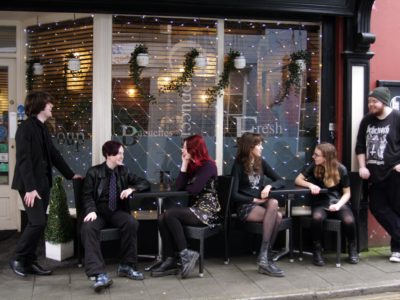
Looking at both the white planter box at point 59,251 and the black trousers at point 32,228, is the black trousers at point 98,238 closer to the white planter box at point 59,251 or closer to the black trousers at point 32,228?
the black trousers at point 32,228

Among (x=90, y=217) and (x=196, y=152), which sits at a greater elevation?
(x=196, y=152)

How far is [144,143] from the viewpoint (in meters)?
5.97

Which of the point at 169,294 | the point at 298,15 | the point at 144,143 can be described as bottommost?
the point at 169,294

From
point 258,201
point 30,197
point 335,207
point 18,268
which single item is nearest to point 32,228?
point 30,197

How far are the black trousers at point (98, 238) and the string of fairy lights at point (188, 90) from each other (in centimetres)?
106

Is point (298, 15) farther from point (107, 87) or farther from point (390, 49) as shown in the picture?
point (107, 87)

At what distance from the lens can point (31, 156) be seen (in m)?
4.90

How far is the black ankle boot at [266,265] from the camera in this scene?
16.6 feet

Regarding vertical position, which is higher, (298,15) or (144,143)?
(298,15)

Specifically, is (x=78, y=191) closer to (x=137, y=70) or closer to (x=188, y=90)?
(x=137, y=70)

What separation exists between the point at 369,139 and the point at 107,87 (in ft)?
9.63

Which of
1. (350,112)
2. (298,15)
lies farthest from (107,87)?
(350,112)

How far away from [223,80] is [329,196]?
1.77 metres

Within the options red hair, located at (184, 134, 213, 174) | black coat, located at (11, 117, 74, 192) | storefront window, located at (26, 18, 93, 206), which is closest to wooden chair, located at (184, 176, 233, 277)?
red hair, located at (184, 134, 213, 174)
